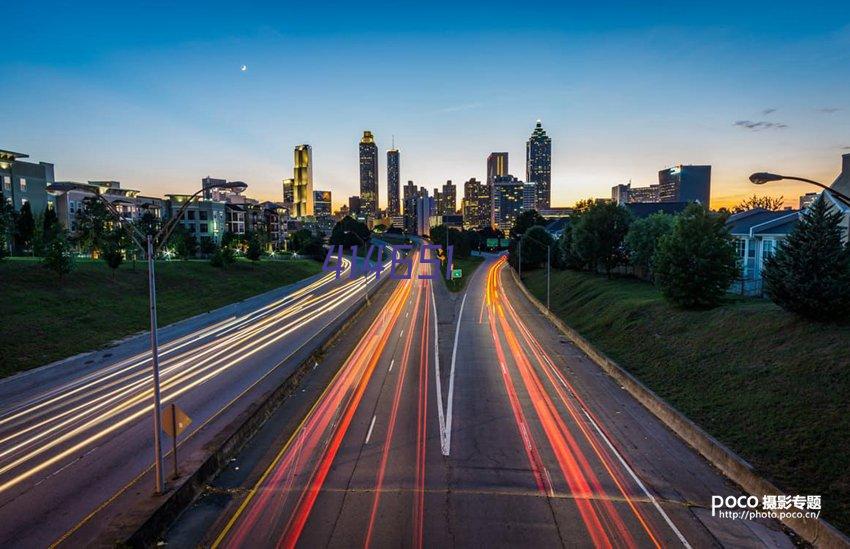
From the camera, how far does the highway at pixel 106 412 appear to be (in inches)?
484

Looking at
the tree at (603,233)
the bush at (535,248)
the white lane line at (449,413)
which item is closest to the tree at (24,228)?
the white lane line at (449,413)

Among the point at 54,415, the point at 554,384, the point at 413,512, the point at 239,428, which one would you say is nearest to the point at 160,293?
the point at 54,415

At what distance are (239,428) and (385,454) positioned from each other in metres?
5.22

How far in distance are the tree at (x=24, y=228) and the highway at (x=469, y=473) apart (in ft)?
246

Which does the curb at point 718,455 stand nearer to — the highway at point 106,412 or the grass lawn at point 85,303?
the highway at point 106,412

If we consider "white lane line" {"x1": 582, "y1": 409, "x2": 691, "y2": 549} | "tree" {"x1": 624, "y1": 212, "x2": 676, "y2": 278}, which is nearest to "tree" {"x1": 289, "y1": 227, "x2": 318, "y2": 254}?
"tree" {"x1": 624, "y1": 212, "x2": 676, "y2": 278}

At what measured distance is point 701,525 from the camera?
37.7 ft

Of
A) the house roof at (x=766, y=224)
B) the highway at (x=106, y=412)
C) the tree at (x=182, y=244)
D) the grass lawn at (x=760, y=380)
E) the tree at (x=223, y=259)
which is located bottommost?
the highway at (x=106, y=412)

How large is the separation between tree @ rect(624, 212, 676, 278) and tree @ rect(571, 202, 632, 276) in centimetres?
595

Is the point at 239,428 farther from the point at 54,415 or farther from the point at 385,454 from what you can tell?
the point at 54,415

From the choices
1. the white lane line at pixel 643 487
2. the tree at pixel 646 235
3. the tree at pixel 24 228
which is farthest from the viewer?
the tree at pixel 24 228

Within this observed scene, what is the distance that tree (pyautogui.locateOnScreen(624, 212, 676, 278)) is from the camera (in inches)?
1817

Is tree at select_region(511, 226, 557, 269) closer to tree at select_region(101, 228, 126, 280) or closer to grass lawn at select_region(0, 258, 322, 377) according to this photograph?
grass lawn at select_region(0, 258, 322, 377)

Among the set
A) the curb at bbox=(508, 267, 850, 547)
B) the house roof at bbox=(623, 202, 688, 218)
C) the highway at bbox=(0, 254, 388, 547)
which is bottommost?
the highway at bbox=(0, 254, 388, 547)
